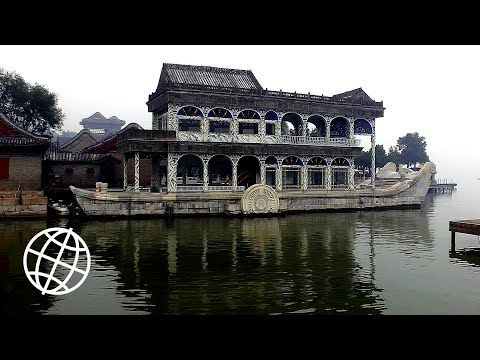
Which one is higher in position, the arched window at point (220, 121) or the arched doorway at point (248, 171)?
the arched window at point (220, 121)

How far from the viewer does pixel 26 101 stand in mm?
45000

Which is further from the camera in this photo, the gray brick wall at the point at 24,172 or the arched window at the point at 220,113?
the arched window at the point at 220,113

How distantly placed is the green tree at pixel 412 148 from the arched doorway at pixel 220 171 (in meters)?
63.5

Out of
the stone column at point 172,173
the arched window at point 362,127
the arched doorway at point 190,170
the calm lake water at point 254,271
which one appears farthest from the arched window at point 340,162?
the stone column at point 172,173

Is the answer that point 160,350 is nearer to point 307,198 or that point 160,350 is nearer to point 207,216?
point 207,216

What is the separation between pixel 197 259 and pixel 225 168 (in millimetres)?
26898

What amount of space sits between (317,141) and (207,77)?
35.6 ft

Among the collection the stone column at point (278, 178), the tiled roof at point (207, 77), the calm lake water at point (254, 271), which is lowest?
the calm lake water at point (254, 271)

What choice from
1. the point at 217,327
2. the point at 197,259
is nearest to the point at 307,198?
the point at 197,259

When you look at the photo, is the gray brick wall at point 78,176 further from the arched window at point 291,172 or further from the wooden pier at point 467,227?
the wooden pier at point 467,227

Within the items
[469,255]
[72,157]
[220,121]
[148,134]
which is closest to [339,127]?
[220,121]

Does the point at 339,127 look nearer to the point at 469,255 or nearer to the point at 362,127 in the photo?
the point at 362,127

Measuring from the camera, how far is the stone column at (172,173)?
31.4 metres

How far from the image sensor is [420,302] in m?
11.6
